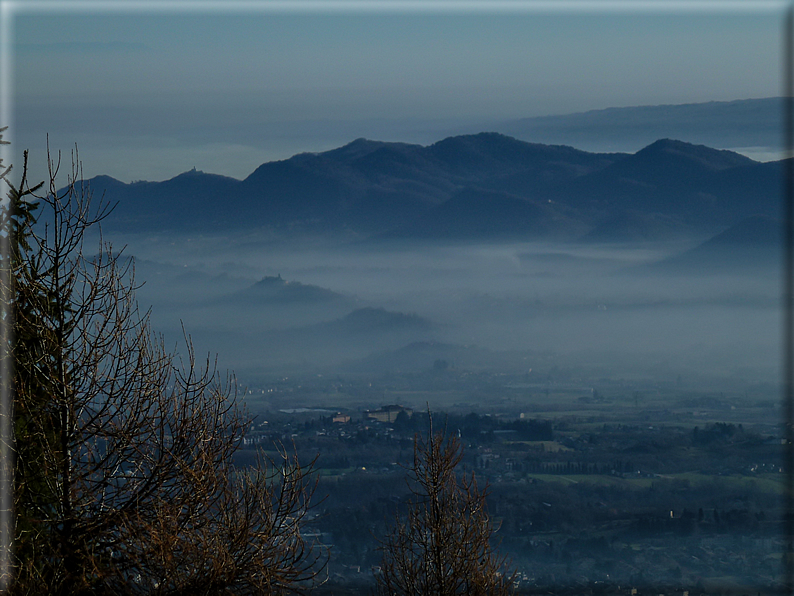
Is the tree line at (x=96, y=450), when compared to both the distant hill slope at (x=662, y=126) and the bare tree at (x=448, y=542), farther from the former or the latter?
the distant hill slope at (x=662, y=126)

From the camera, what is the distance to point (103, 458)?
869 cm

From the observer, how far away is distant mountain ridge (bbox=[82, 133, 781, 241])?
531ft

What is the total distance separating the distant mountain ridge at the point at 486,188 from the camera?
16188 cm

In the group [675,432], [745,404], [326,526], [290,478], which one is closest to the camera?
[290,478]

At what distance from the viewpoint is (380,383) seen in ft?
436

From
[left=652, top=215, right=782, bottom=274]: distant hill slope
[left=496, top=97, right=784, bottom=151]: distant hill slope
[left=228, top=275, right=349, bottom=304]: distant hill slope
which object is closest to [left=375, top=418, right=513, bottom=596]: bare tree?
[left=496, top=97, right=784, bottom=151]: distant hill slope

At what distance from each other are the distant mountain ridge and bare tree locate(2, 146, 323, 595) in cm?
14565

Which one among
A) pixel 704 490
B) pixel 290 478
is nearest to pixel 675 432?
pixel 704 490

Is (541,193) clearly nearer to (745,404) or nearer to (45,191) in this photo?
(745,404)

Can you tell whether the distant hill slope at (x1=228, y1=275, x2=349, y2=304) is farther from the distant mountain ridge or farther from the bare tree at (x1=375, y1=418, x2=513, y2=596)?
the bare tree at (x1=375, y1=418, x2=513, y2=596)

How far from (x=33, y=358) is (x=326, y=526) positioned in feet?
163

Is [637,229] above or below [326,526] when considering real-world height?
above

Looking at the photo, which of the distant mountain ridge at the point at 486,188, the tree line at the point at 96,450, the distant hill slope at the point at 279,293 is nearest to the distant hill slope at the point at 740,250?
the distant mountain ridge at the point at 486,188

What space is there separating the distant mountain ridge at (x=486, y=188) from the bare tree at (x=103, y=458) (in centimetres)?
14565
